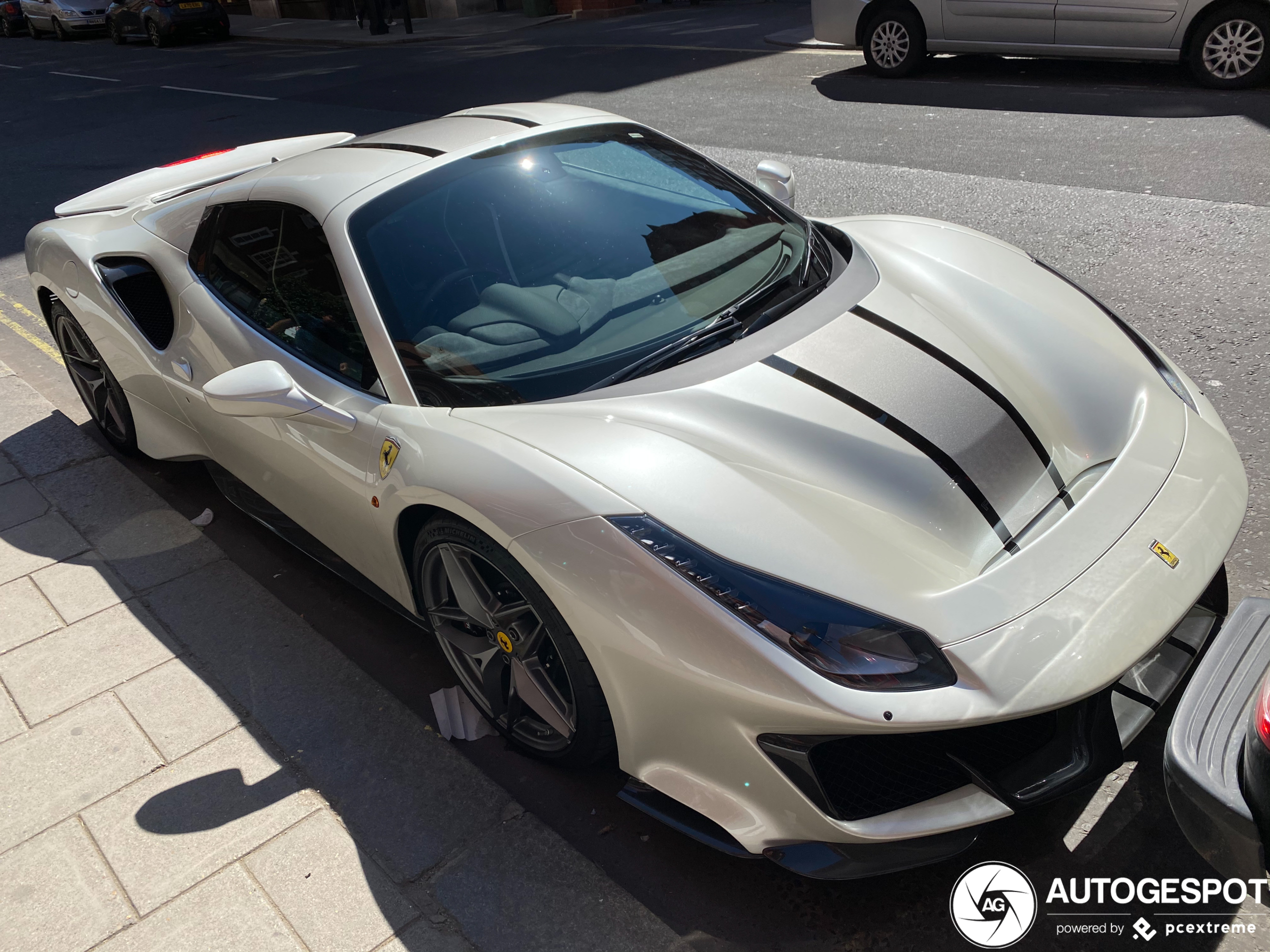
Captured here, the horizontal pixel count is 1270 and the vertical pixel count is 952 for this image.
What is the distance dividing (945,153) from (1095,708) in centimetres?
592

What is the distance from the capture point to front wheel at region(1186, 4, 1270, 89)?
25.2 ft

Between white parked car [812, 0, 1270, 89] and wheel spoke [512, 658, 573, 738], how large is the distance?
8256 mm

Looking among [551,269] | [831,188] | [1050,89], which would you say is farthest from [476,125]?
[1050,89]

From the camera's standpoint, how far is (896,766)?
1877mm

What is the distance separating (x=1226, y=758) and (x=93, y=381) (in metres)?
4.32

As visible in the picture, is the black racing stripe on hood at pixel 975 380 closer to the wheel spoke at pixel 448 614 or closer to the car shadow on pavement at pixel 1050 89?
the wheel spoke at pixel 448 614

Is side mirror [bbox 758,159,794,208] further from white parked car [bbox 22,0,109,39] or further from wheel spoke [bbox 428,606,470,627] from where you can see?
white parked car [bbox 22,0,109,39]

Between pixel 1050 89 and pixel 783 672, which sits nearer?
pixel 783 672

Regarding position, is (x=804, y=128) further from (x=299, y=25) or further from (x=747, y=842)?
(x=299, y=25)

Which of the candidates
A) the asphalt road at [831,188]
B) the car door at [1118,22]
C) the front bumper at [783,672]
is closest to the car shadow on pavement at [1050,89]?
the asphalt road at [831,188]

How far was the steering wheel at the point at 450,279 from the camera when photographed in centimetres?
264

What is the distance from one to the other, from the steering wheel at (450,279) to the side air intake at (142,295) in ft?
4.33

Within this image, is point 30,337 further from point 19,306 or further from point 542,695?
point 542,695

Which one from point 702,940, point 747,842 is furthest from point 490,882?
point 747,842
